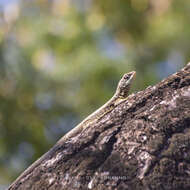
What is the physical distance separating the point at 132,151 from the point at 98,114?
3.03 ft

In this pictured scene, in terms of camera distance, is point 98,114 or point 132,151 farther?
point 98,114

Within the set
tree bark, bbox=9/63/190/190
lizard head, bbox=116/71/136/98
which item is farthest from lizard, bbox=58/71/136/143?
tree bark, bbox=9/63/190/190

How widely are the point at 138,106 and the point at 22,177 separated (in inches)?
33.5

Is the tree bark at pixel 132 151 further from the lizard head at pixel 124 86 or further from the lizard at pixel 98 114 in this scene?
the lizard head at pixel 124 86

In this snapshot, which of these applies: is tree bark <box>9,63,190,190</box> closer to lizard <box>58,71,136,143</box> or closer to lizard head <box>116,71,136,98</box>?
lizard <box>58,71,136,143</box>

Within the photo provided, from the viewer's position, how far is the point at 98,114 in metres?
3.99

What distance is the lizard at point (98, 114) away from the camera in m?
3.39

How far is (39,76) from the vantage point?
8.48m

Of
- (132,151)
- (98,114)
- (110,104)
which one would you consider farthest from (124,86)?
(132,151)

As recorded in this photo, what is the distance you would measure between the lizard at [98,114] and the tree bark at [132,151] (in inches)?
1.4

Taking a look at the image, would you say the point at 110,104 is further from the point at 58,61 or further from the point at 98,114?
the point at 58,61

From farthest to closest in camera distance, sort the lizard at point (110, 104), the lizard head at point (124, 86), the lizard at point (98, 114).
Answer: the lizard head at point (124, 86)
the lizard at point (110, 104)
the lizard at point (98, 114)

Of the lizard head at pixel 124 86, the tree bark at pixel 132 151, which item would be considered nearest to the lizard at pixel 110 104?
the lizard head at pixel 124 86

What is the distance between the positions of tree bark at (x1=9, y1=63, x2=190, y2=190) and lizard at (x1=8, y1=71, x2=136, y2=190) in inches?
1.4
